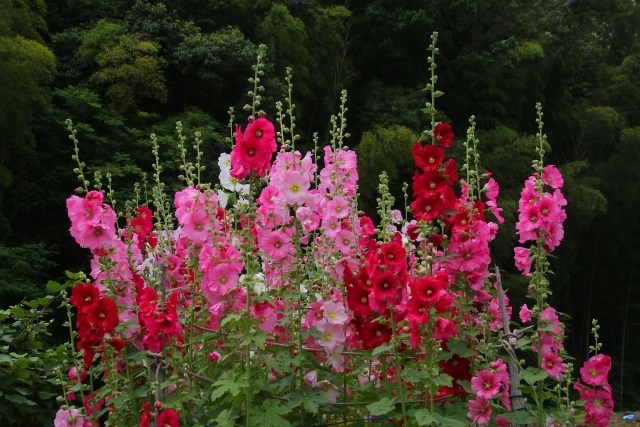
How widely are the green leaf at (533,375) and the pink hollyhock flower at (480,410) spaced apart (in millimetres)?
111

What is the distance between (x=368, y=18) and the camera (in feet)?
41.0

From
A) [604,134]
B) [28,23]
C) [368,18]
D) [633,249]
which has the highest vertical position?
[368,18]

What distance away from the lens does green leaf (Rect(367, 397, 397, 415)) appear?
165 cm

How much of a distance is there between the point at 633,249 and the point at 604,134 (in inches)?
105

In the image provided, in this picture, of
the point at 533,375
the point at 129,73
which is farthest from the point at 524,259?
the point at 129,73

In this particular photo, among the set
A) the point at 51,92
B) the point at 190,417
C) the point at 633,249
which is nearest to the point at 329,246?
the point at 190,417

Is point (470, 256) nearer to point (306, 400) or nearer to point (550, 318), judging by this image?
point (550, 318)

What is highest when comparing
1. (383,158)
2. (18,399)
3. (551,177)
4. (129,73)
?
(129,73)

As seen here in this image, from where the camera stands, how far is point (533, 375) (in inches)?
72.5

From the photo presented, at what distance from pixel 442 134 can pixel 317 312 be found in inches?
20.5

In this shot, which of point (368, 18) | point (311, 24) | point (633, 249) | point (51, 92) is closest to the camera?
point (51, 92)

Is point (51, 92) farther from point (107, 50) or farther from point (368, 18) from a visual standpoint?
point (368, 18)

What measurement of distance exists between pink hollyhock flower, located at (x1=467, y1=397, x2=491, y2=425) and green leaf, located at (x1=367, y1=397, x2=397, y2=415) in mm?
224

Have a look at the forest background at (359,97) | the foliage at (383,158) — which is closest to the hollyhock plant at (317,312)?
the forest background at (359,97)
